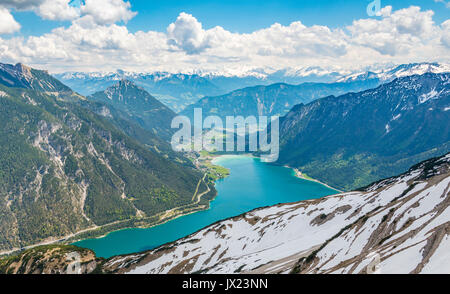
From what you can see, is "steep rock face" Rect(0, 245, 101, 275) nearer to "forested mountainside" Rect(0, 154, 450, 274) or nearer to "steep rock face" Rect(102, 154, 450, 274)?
"forested mountainside" Rect(0, 154, 450, 274)

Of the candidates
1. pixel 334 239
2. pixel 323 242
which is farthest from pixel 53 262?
pixel 334 239

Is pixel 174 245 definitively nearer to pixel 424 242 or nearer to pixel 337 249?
pixel 337 249

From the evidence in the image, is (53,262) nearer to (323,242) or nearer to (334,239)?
(323,242)

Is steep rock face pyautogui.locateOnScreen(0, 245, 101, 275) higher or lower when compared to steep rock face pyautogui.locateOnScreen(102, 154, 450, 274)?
lower

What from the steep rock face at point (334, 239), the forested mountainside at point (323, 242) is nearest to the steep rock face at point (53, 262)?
the forested mountainside at point (323, 242)

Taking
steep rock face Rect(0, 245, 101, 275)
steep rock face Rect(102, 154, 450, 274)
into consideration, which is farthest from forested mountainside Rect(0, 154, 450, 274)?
steep rock face Rect(0, 245, 101, 275)
